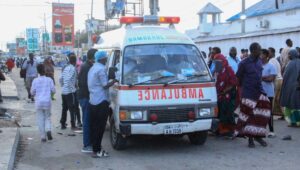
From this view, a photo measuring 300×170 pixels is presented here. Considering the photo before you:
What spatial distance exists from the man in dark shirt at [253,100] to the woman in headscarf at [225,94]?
48 centimetres

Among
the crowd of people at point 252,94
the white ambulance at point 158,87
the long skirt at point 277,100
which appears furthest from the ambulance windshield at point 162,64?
the long skirt at point 277,100

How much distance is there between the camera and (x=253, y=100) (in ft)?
28.1

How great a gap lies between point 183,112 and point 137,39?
5.64 ft

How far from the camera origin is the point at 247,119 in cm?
868

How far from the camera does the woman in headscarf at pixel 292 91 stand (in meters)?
10.6

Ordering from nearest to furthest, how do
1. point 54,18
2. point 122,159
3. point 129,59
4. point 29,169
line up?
point 29,169, point 122,159, point 129,59, point 54,18

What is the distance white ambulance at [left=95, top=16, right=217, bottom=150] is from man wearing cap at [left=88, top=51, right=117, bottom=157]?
0.56ft

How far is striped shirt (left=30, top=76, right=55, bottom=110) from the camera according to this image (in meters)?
9.38

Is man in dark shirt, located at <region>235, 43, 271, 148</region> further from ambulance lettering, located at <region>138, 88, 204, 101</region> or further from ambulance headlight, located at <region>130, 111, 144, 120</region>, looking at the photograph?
ambulance headlight, located at <region>130, 111, 144, 120</region>

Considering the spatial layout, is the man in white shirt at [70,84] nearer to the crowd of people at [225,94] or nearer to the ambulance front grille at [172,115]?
the crowd of people at [225,94]

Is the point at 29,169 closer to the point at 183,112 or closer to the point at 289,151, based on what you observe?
the point at 183,112

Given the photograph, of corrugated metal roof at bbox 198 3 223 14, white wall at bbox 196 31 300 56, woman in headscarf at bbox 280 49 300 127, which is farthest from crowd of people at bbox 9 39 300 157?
corrugated metal roof at bbox 198 3 223 14

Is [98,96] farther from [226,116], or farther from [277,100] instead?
[277,100]

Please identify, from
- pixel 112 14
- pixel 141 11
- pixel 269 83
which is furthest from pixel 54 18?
pixel 269 83
